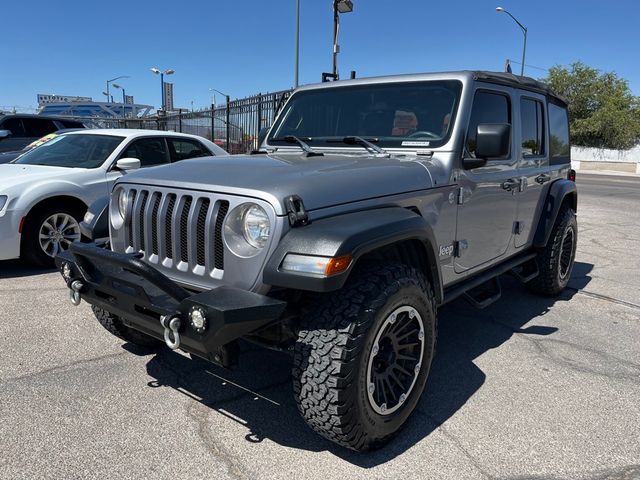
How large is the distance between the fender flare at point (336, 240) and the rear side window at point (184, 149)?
199 inches

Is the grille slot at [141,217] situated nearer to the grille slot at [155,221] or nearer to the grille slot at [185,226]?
the grille slot at [155,221]

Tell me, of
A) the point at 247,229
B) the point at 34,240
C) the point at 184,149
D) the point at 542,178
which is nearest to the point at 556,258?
the point at 542,178

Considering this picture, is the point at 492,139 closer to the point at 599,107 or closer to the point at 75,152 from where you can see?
the point at 75,152

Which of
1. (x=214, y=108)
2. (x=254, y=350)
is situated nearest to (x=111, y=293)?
(x=254, y=350)

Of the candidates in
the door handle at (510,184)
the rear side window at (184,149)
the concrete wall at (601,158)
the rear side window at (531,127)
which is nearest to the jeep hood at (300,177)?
the door handle at (510,184)

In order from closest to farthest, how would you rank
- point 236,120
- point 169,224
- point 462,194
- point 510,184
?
1. point 169,224
2. point 462,194
3. point 510,184
4. point 236,120

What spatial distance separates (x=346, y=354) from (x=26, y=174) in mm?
4941

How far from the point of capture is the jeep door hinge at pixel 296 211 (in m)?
2.32

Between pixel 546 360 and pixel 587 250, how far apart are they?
474cm

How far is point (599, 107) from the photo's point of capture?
4291cm

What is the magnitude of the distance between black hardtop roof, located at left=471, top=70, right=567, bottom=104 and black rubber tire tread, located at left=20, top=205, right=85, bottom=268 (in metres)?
4.54

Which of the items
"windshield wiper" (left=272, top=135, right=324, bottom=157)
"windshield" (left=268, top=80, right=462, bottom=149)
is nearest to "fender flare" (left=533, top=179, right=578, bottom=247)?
"windshield" (left=268, top=80, right=462, bottom=149)

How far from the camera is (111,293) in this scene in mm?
2559

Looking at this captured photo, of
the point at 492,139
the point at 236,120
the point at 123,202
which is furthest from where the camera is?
the point at 236,120
